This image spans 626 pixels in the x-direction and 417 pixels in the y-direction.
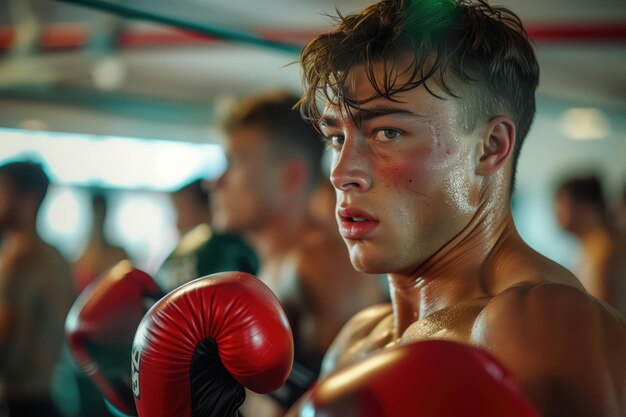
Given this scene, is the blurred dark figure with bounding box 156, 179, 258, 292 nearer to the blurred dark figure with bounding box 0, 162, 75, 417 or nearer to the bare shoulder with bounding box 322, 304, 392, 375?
the bare shoulder with bounding box 322, 304, 392, 375

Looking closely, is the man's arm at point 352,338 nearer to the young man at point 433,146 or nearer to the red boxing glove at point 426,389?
the young man at point 433,146

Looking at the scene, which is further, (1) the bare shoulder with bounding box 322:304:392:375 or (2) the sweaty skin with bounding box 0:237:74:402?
(2) the sweaty skin with bounding box 0:237:74:402

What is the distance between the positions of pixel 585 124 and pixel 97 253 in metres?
6.55

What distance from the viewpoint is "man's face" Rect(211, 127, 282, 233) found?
2.91 metres

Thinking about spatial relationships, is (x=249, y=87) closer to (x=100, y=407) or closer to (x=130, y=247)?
(x=130, y=247)

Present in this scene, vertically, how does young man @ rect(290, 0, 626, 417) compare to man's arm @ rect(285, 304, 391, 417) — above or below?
above

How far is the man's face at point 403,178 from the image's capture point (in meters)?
1.26

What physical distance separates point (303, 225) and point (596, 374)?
6.84ft

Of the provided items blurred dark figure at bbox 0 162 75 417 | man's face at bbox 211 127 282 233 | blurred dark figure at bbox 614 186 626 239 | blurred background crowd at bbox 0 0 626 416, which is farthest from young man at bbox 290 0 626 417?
blurred dark figure at bbox 614 186 626 239

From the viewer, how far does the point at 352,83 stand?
1.31m

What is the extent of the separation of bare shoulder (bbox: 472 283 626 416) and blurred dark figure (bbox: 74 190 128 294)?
17.6ft

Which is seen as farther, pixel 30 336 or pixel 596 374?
pixel 30 336

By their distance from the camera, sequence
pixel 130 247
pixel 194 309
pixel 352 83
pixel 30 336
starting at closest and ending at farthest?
pixel 194 309, pixel 352 83, pixel 30 336, pixel 130 247

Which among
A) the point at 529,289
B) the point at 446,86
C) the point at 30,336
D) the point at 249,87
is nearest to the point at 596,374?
the point at 529,289
